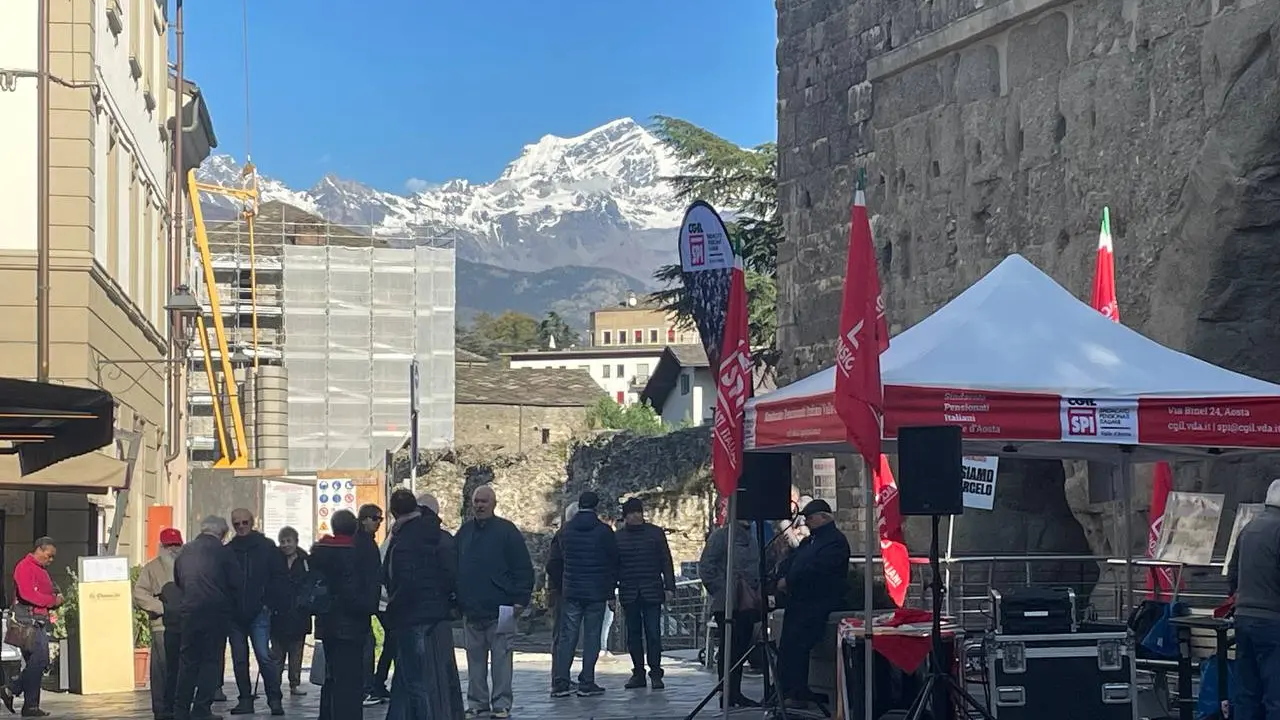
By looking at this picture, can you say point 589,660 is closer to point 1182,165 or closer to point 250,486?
point 1182,165

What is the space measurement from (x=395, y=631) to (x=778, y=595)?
3.22m

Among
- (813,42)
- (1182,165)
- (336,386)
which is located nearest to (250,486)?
(813,42)

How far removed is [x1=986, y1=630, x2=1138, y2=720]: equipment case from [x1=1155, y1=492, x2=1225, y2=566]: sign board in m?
1.33

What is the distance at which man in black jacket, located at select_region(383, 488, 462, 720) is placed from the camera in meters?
12.6

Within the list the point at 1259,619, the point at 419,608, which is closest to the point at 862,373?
the point at 1259,619

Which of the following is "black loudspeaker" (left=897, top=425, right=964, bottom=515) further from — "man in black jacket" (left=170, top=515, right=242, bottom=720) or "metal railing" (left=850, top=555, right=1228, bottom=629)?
"man in black jacket" (left=170, top=515, right=242, bottom=720)

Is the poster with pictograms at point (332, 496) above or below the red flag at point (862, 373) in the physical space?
below

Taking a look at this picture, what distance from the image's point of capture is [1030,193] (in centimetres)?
1966

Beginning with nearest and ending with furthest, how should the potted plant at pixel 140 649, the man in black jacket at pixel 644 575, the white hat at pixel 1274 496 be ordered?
the white hat at pixel 1274 496 < the man in black jacket at pixel 644 575 < the potted plant at pixel 140 649

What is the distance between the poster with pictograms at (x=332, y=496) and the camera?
92.8 ft

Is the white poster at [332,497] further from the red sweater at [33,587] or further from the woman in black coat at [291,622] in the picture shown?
the red sweater at [33,587]

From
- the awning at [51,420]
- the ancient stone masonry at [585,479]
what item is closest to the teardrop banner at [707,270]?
the awning at [51,420]

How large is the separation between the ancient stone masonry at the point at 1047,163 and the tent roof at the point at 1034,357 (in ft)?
16.1

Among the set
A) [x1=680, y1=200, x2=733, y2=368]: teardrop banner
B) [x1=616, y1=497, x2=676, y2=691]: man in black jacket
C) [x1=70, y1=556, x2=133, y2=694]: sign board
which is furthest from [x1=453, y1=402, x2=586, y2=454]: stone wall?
[x1=680, y1=200, x2=733, y2=368]: teardrop banner
